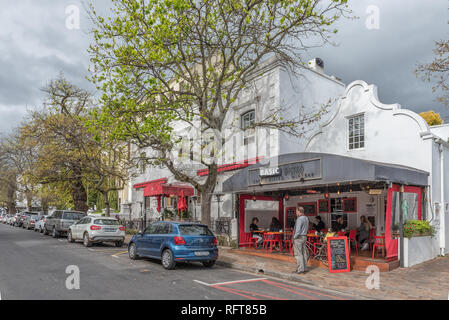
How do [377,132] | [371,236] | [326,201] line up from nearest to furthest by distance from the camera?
[371,236] < [377,132] < [326,201]

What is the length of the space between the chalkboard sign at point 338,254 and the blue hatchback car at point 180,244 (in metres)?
3.58

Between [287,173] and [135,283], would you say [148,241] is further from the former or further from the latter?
[287,173]

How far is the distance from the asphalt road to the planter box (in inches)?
170

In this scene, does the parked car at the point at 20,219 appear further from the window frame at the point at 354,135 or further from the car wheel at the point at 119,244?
the window frame at the point at 354,135

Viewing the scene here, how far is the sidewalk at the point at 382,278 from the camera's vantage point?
27.3 feet

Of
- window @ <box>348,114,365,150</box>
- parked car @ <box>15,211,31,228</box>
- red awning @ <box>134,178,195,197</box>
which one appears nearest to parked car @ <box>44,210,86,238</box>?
red awning @ <box>134,178,195,197</box>

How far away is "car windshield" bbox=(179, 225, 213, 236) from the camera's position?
37.0ft

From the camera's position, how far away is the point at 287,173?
13.0 m

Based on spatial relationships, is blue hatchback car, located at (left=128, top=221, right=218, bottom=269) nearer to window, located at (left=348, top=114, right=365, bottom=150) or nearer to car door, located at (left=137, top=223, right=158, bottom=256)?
car door, located at (left=137, top=223, right=158, bottom=256)

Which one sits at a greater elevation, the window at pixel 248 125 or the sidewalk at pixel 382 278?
the window at pixel 248 125

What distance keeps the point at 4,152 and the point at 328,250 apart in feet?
141

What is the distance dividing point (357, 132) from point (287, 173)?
5244 millimetres

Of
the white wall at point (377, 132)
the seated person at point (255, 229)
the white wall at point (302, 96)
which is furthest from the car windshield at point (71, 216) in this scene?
the white wall at point (377, 132)

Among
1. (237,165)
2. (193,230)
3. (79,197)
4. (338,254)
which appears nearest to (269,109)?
(237,165)
